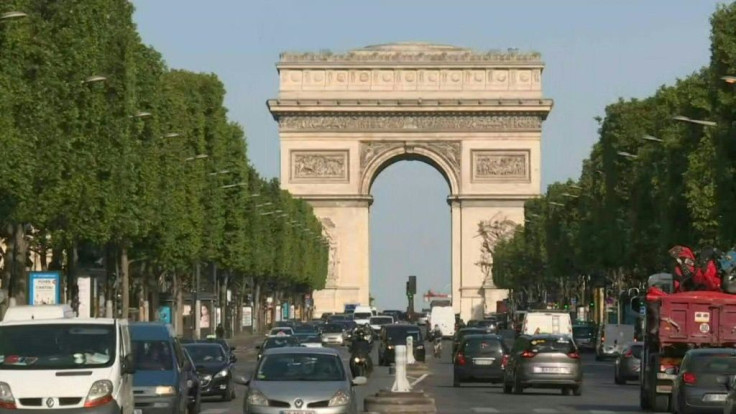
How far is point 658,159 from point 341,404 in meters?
57.1

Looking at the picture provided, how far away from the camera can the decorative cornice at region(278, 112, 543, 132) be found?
158375mm

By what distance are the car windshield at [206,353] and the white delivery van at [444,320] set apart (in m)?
79.3

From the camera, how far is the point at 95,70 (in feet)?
190

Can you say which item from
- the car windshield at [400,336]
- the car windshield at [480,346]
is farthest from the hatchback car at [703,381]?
the car windshield at [400,336]

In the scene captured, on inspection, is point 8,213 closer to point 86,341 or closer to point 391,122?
point 86,341

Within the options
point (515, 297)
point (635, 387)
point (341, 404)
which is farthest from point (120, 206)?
point (515, 297)

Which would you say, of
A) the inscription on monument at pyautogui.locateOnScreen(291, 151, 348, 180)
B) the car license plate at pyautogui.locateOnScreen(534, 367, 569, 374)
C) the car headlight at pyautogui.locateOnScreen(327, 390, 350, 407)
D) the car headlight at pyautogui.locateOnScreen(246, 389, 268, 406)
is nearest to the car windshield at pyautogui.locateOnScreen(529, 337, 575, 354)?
the car license plate at pyautogui.locateOnScreen(534, 367, 569, 374)

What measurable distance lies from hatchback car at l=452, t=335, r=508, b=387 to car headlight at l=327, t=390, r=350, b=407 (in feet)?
90.3

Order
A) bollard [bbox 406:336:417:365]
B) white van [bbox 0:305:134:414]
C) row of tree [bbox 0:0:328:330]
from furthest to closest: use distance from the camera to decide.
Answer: bollard [bbox 406:336:417:365] → row of tree [bbox 0:0:328:330] → white van [bbox 0:305:134:414]

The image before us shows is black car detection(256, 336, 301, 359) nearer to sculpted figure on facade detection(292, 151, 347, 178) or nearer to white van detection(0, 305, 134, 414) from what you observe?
white van detection(0, 305, 134, 414)

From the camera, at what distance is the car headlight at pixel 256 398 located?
34.8 meters

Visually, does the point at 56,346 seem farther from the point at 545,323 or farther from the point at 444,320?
the point at 444,320

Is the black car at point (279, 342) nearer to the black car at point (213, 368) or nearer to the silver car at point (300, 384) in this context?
the black car at point (213, 368)

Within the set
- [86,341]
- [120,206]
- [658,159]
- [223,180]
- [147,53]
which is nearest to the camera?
[86,341]
